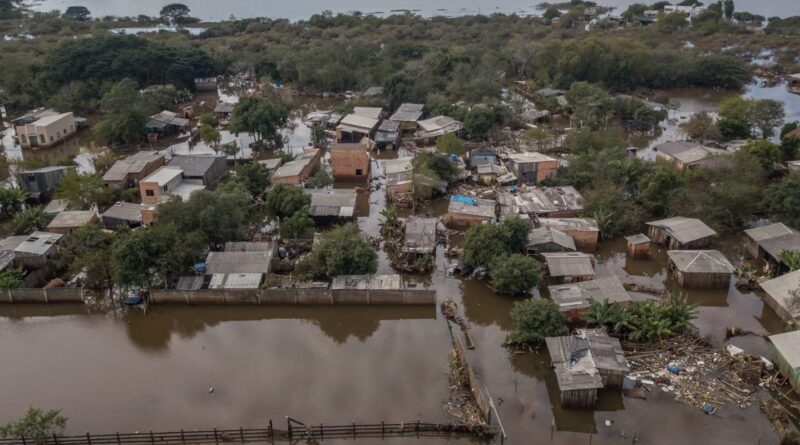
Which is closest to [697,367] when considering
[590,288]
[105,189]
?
[590,288]

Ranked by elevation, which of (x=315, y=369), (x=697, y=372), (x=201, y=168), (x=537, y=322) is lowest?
(x=315, y=369)

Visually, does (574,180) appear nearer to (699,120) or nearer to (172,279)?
(699,120)

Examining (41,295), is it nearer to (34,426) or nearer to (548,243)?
(34,426)

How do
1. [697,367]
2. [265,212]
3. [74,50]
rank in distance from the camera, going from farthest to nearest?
[74,50] < [265,212] < [697,367]

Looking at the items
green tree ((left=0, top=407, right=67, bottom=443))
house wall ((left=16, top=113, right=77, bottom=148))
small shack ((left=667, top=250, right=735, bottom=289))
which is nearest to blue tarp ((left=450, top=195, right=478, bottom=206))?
small shack ((left=667, top=250, right=735, bottom=289))

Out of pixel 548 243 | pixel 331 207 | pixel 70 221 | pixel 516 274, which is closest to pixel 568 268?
pixel 548 243
